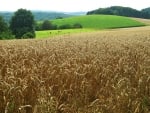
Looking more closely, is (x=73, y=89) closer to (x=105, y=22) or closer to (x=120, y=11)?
(x=105, y=22)

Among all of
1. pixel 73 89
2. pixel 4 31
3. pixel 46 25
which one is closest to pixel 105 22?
pixel 46 25

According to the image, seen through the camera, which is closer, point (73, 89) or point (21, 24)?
point (73, 89)

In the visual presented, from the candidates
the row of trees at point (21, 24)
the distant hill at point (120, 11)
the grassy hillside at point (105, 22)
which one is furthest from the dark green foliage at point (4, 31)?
the distant hill at point (120, 11)

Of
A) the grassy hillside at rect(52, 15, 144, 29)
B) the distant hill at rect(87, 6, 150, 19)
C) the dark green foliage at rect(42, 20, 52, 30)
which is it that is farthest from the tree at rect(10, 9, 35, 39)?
the distant hill at rect(87, 6, 150, 19)

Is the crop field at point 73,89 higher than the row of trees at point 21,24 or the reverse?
higher

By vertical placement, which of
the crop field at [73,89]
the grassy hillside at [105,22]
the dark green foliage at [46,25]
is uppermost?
the crop field at [73,89]

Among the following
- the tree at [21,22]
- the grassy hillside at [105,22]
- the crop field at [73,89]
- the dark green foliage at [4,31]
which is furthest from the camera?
the grassy hillside at [105,22]

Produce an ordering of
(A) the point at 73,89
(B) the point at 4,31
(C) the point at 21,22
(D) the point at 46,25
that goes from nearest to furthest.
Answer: (A) the point at 73,89 → (B) the point at 4,31 → (C) the point at 21,22 → (D) the point at 46,25

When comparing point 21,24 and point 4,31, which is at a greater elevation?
point 21,24

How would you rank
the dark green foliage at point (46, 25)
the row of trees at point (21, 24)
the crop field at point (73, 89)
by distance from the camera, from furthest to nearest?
the dark green foliage at point (46, 25)
the row of trees at point (21, 24)
the crop field at point (73, 89)

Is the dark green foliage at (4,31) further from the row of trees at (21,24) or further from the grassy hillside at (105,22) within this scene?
the grassy hillside at (105,22)

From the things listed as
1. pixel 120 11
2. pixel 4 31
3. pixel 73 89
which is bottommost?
pixel 120 11

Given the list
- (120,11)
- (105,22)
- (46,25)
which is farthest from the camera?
(120,11)

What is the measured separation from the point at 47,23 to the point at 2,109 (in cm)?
9655
